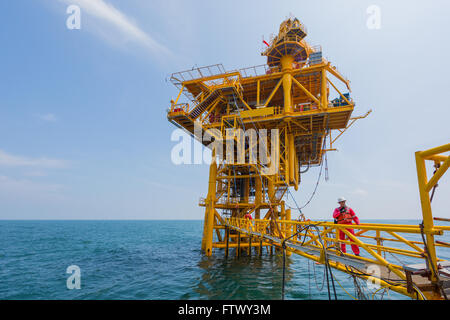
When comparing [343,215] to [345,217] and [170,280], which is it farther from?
[170,280]

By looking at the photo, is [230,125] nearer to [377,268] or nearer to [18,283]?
[377,268]

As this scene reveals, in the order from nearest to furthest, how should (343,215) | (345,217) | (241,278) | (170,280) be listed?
(345,217) → (343,215) → (170,280) → (241,278)

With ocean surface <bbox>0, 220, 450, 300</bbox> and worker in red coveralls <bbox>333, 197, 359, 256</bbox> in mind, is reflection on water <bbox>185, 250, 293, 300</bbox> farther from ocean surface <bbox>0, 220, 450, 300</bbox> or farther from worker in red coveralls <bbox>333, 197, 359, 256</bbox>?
worker in red coveralls <bbox>333, 197, 359, 256</bbox>

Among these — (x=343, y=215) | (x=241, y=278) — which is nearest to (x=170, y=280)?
(x=241, y=278)

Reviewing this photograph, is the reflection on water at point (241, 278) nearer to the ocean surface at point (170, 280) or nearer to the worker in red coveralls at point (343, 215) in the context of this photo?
the ocean surface at point (170, 280)

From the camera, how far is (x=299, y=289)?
38.5 ft

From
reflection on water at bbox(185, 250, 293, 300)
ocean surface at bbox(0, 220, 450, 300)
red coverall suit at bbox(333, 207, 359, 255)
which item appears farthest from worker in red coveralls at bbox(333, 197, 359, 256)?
reflection on water at bbox(185, 250, 293, 300)

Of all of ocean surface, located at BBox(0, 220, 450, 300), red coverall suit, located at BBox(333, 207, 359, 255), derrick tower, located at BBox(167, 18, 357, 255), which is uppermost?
derrick tower, located at BBox(167, 18, 357, 255)

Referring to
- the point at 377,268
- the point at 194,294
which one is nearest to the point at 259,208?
the point at 194,294

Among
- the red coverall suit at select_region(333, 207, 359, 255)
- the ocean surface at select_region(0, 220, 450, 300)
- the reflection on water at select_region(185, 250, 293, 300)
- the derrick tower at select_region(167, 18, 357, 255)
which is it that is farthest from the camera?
the derrick tower at select_region(167, 18, 357, 255)

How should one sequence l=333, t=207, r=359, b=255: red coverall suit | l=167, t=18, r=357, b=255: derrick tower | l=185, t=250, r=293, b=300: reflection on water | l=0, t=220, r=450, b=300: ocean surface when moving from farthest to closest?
l=167, t=18, r=357, b=255: derrick tower < l=0, t=220, r=450, b=300: ocean surface < l=185, t=250, r=293, b=300: reflection on water < l=333, t=207, r=359, b=255: red coverall suit

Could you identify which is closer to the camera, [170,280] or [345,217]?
[345,217]
